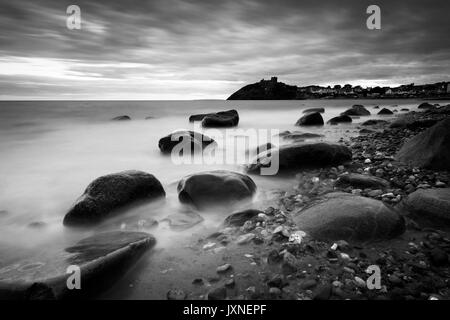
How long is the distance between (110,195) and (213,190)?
1480 millimetres

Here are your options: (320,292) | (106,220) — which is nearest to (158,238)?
(106,220)

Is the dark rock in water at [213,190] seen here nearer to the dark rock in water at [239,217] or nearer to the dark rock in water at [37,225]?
the dark rock in water at [239,217]

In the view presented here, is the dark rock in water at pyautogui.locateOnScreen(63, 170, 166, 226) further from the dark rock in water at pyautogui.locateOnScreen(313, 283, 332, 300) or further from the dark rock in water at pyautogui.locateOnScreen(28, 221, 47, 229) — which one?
the dark rock in water at pyautogui.locateOnScreen(313, 283, 332, 300)

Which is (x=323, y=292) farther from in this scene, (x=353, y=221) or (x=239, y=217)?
(x=239, y=217)

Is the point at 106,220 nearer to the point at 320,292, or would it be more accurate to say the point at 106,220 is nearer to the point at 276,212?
the point at 276,212

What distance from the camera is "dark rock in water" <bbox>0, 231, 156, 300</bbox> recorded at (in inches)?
89.0

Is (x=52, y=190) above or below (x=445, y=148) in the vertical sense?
below

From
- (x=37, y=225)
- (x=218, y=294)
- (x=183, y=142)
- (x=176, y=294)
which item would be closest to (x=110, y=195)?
(x=37, y=225)

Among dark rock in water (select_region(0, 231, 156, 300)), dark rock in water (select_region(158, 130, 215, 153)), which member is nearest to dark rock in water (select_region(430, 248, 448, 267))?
dark rock in water (select_region(0, 231, 156, 300))

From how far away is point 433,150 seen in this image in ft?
16.9

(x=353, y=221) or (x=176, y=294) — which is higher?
(x=353, y=221)

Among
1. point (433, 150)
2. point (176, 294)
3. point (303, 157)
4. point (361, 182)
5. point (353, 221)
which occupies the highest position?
point (433, 150)

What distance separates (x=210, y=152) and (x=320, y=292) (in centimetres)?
663
